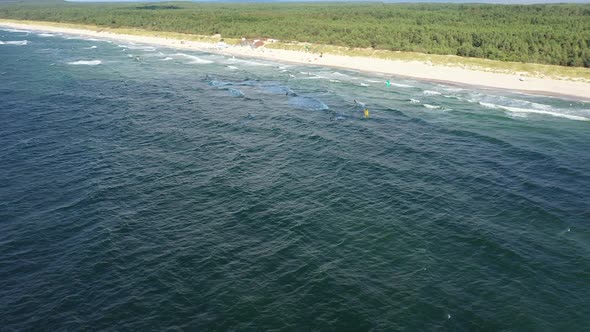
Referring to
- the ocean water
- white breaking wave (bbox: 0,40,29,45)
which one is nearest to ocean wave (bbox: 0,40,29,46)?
white breaking wave (bbox: 0,40,29,45)

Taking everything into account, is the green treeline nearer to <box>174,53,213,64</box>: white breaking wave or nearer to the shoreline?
the shoreline

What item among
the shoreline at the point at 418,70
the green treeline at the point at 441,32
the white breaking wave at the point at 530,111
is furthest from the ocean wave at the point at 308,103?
the green treeline at the point at 441,32

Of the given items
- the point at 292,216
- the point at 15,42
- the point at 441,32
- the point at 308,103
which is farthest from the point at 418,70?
the point at 15,42

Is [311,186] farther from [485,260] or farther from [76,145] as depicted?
[76,145]

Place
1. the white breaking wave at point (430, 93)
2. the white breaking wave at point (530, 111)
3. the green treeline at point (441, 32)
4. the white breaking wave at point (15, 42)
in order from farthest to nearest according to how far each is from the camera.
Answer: the white breaking wave at point (15, 42) → the green treeline at point (441, 32) → the white breaking wave at point (430, 93) → the white breaking wave at point (530, 111)

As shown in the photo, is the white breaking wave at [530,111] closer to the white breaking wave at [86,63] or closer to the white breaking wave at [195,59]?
the white breaking wave at [195,59]

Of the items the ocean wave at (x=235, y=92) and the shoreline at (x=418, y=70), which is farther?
the shoreline at (x=418, y=70)

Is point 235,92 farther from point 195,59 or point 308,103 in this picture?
point 195,59

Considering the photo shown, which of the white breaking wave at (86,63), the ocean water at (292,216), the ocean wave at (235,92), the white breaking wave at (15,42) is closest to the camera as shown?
the ocean water at (292,216)
